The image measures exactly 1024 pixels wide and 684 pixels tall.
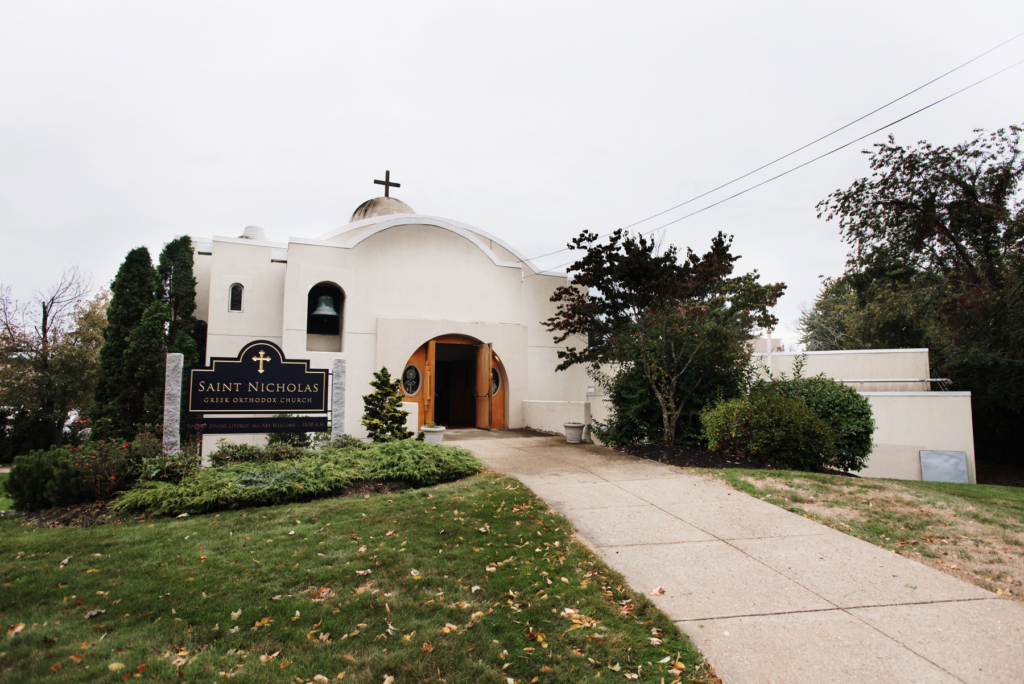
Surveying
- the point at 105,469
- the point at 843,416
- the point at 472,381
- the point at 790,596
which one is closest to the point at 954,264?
the point at 843,416

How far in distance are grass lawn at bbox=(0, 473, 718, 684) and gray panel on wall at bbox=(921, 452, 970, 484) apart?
11.9 m

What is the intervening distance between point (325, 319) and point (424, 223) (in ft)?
13.9

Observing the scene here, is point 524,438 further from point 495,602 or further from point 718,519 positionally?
point 495,602

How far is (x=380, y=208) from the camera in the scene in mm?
20719

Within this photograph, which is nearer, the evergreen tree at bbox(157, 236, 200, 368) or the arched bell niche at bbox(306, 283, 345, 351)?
the evergreen tree at bbox(157, 236, 200, 368)

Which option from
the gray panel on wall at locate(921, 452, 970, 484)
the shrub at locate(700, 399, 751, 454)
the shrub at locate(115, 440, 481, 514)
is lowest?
the gray panel on wall at locate(921, 452, 970, 484)

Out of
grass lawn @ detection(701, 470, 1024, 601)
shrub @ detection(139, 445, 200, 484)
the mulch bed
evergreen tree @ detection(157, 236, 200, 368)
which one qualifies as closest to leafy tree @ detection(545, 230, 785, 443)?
the mulch bed

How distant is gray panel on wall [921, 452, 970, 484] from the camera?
1299cm

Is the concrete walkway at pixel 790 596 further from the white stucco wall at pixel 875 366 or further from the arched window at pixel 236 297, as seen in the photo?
the arched window at pixel 236 297

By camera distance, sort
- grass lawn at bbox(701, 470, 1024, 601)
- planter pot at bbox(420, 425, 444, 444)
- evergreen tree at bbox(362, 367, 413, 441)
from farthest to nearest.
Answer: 1. planter pot at bbox(420, 425, 444, 444)
2. evergreen tree at bbox(362, 367, 413, 441)
3. grass lawn at bbox(701, 470, 1024, 601)

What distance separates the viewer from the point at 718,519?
6363 mm

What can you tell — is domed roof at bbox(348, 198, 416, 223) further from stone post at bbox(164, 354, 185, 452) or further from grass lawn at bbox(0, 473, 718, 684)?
grass lawn at bbox(0, 473, 718, 684)

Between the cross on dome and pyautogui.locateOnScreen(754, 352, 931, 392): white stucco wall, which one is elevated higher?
the cross on dome

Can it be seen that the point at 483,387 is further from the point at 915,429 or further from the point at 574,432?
the point at 915,429
